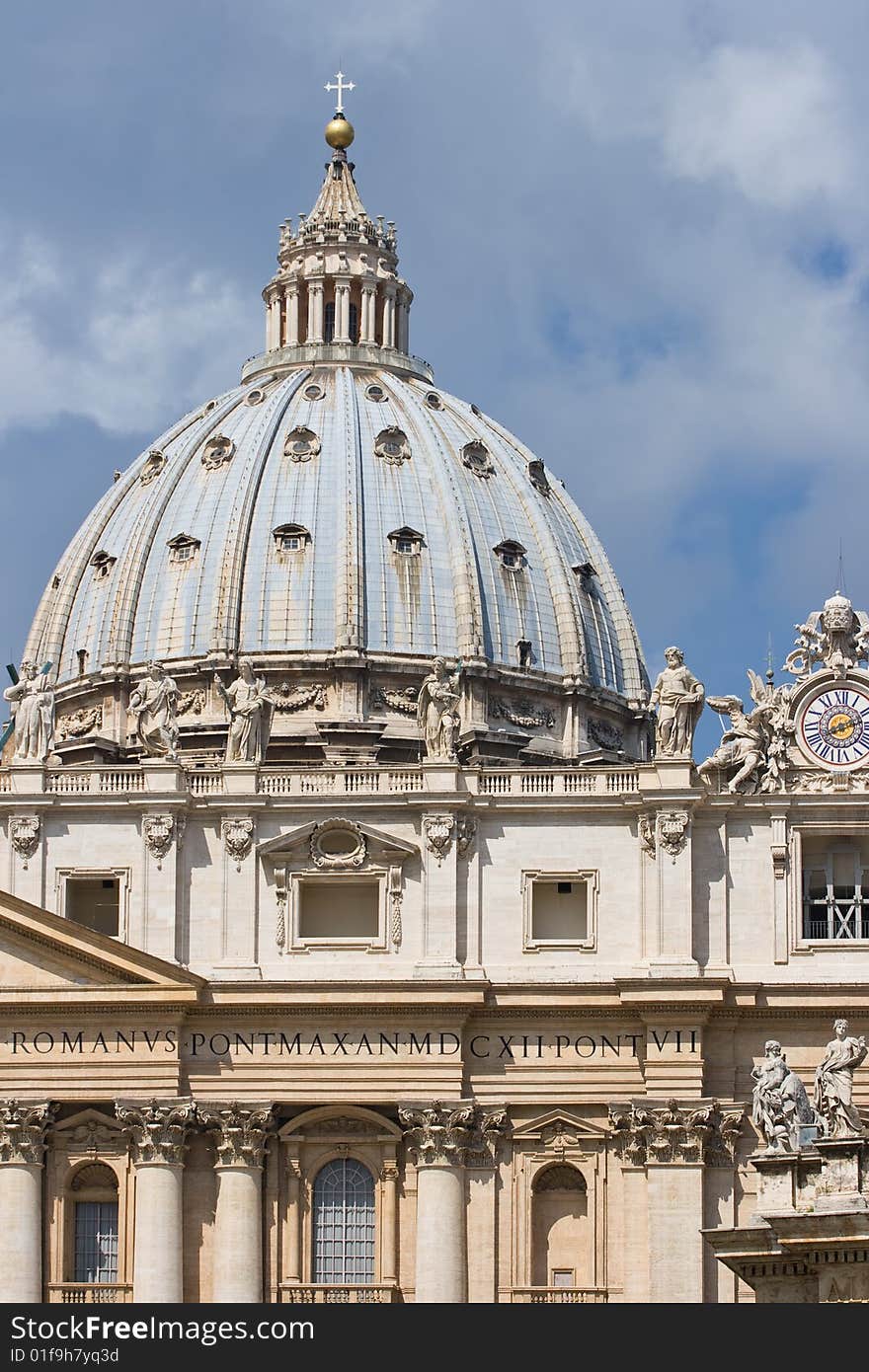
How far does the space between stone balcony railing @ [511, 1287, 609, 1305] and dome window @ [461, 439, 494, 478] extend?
172 ft

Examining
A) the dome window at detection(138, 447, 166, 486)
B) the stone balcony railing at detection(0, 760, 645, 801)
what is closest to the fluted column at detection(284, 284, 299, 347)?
the dome window at detection(138, 447, 166, 486)

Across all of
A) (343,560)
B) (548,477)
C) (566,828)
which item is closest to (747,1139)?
(566,828)

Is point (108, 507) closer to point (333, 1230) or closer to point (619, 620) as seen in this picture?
point (619, 620)

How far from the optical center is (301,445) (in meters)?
135

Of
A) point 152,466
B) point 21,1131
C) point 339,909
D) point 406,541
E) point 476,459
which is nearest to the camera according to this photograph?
point 21,1131

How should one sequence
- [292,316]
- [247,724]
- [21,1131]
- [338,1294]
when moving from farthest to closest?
[292,316], [247,724], [21,1131], [338,1294]

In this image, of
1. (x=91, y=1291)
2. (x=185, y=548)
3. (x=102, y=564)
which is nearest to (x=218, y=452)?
(x=185, y=548)

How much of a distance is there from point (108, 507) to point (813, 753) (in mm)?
52628

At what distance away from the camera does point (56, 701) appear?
431 ft

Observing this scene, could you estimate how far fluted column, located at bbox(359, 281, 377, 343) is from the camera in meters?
140

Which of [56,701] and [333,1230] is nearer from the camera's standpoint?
[333,1230]

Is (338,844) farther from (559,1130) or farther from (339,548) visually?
(339,548)

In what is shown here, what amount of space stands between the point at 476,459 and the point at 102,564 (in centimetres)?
1392

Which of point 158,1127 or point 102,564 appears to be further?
point 102,564
